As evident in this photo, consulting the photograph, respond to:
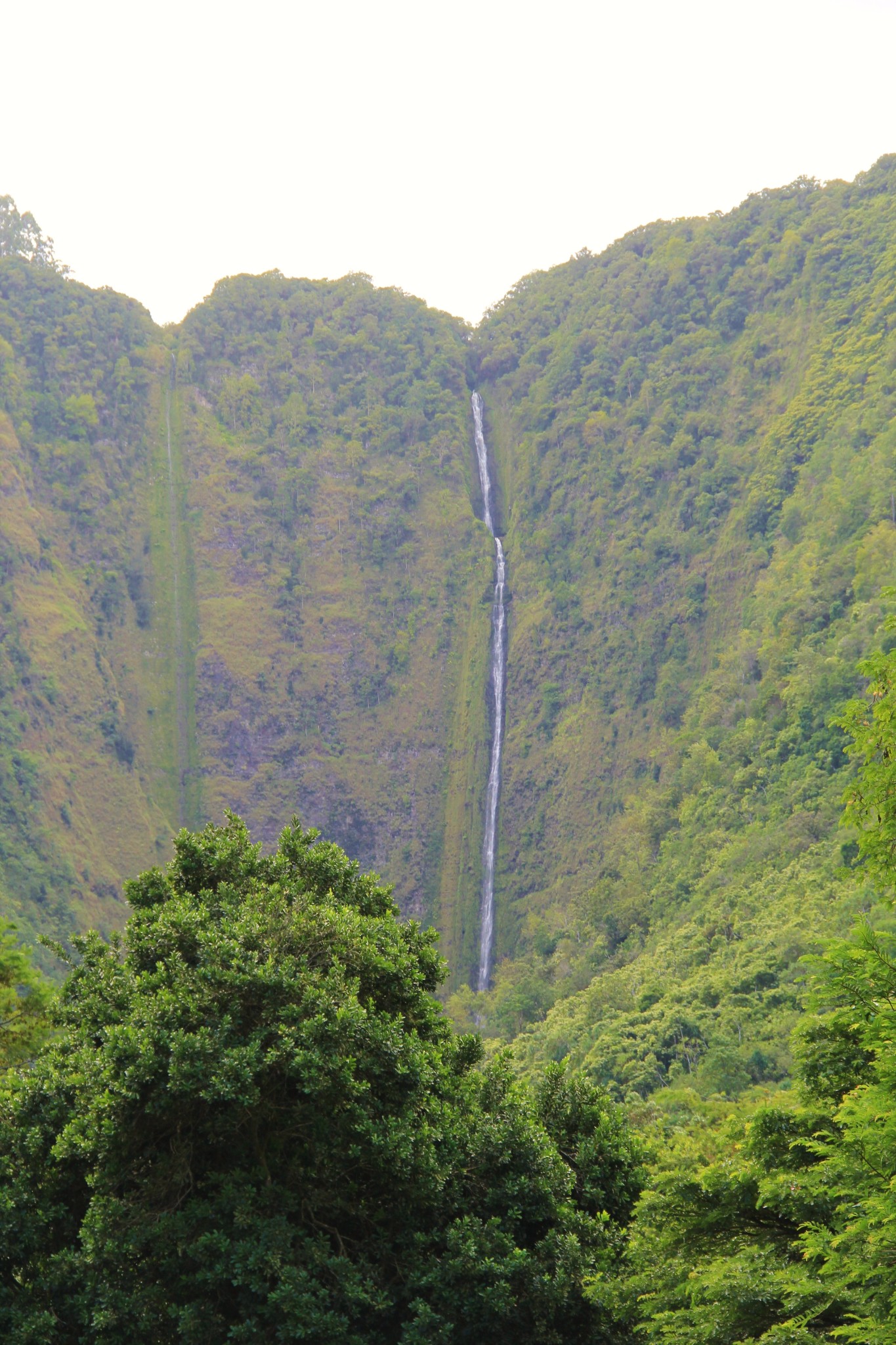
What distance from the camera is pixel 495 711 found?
71438 mm

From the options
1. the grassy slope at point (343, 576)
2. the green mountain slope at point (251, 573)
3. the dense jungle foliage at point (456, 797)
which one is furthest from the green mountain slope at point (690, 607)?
the green mountain slope at point (251, 573)

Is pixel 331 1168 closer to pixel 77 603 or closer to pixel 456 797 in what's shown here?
pixel 456 797

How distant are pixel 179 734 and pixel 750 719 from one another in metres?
38.7

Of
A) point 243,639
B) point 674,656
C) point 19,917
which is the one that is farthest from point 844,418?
point 19,917

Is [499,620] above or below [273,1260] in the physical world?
above

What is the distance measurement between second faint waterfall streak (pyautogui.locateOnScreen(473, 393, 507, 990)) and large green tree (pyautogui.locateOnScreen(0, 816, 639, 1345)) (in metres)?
50.8

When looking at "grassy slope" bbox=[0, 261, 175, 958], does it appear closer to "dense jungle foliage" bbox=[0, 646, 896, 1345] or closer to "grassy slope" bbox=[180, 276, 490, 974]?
"grassy slope" bbox=[180, 276, 490, 974]

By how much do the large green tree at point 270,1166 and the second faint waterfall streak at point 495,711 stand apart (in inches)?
2001

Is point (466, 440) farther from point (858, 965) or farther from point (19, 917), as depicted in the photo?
point (858, 965)

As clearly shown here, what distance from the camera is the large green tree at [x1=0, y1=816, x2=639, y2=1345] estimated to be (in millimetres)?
10070

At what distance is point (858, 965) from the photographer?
7.32m

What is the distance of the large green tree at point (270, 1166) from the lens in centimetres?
1007

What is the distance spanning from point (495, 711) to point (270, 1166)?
198ft

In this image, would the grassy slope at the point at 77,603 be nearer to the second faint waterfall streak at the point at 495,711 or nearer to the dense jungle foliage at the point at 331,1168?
the second faint waterfall streak at the point at 495,711
